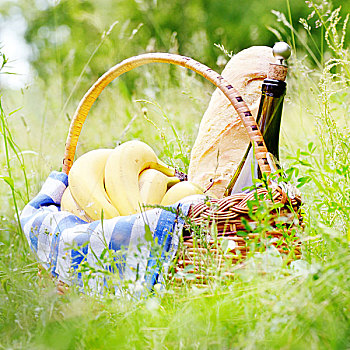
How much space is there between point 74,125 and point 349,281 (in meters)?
1.12

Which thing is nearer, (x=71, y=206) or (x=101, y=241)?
(x=101, y=241)

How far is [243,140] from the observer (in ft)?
5.03

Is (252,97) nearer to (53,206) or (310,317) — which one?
(53,206)

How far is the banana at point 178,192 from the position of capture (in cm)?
135

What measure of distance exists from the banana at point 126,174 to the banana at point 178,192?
0.09m

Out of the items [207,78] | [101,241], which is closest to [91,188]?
[101,241]

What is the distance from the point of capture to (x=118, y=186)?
4.34 feet

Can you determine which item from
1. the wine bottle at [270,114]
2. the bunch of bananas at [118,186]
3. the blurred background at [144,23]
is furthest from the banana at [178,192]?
the blurred background at [144,23]

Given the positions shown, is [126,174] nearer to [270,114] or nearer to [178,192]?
[178,192]

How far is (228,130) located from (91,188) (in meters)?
0.51

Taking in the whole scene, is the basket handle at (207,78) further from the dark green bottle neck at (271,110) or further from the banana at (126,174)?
the banana at (126,174)

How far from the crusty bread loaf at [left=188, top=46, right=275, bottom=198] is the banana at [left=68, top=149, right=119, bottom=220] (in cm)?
35

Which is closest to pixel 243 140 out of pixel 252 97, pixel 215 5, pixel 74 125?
pixel 252 97

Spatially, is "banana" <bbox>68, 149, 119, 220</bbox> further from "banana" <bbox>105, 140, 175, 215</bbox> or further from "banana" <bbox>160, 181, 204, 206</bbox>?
"banana" <bbox>160, 181, 204, 206</bbox>
